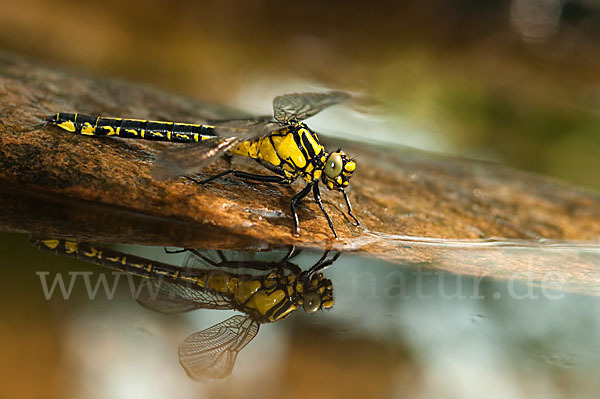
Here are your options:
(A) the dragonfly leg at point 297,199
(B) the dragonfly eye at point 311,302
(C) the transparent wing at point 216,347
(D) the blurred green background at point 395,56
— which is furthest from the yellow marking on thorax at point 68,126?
(D) the blurred green background at point 395,56

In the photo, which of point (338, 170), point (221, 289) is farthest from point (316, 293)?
point (338, 170)

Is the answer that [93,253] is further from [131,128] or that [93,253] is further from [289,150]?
[289,150]

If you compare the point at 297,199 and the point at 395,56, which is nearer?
the point at 297,199

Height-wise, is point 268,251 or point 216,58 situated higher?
point 216,58

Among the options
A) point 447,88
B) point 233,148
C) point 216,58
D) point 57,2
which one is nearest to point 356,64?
point 447,88

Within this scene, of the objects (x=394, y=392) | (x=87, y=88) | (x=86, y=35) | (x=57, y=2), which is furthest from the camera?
(x=57, y=2)

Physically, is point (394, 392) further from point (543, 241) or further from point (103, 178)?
point (543, 241)
